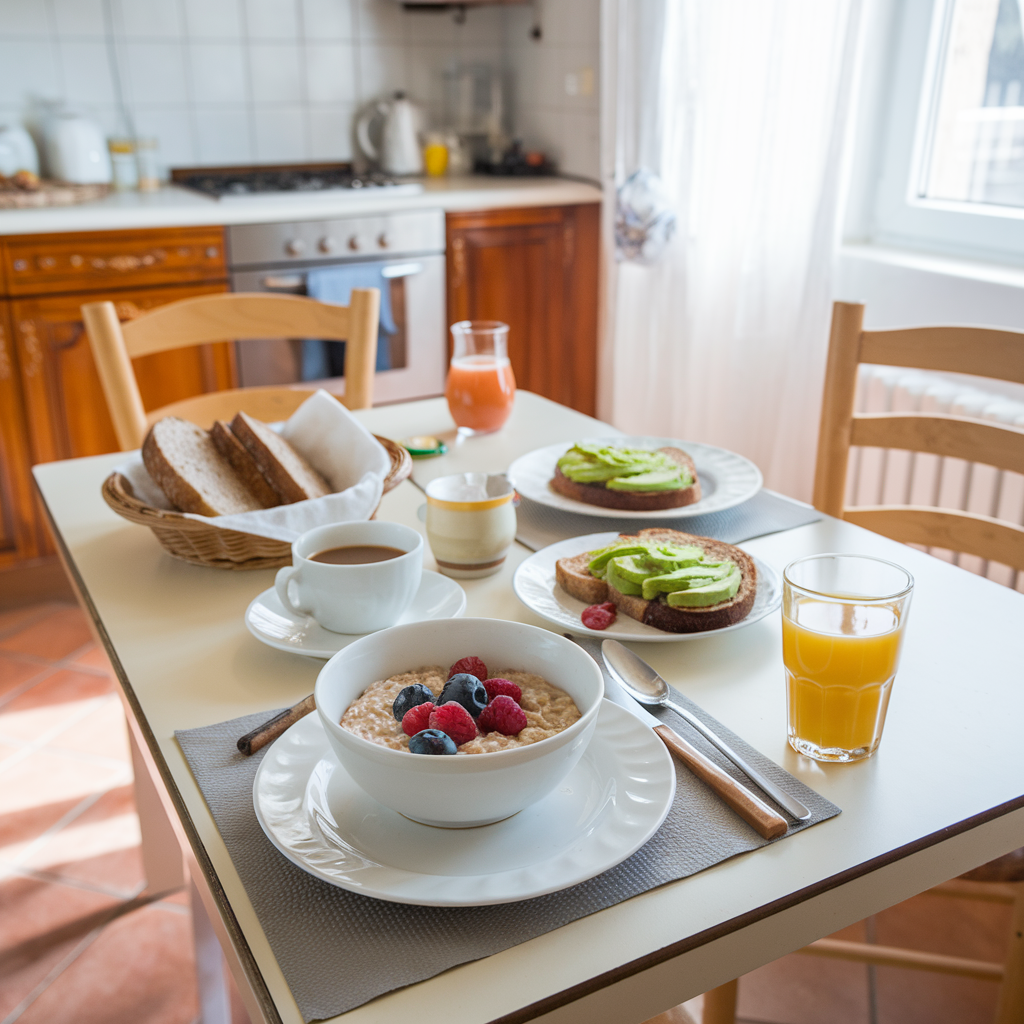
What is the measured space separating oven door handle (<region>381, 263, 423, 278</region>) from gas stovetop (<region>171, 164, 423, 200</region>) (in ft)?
0.70

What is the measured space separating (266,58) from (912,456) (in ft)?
7.42

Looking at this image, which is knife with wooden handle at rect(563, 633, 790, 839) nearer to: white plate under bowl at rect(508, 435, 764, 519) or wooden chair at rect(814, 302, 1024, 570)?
white plate under bowl at rect(508, 435, 764, 519)

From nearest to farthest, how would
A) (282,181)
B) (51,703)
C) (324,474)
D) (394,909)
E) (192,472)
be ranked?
(394,909), (192,472), (324,474), (51,703), (282,181)

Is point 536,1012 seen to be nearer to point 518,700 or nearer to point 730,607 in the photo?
point 518,700

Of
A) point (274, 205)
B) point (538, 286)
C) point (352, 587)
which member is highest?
point (274, 205)

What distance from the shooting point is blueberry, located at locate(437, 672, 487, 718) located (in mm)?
615

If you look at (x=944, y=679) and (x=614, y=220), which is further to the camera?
(x=614, y=220)

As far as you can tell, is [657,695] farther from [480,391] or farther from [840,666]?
[480,391]

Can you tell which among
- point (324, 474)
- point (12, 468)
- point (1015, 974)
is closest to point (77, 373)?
point (12, 468)

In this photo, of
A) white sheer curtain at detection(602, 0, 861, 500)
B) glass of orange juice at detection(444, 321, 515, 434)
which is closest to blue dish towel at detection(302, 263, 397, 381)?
white sheer curtain at detection(602, 0, 861, 500)

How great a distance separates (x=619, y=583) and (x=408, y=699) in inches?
12.2

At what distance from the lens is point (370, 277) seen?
8.70ft

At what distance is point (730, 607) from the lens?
33.3 inches

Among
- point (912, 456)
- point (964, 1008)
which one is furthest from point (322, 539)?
point (912, 456)
